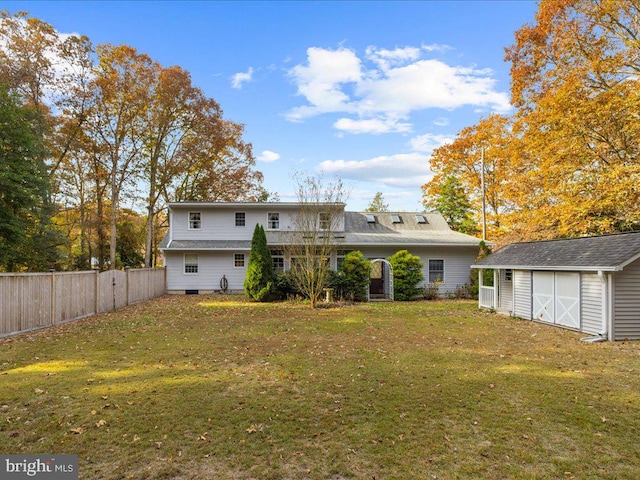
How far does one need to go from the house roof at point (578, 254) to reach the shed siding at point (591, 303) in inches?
19.6

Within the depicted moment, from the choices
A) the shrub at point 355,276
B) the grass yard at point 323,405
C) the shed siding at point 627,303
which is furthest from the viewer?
the shrub at point 355,276

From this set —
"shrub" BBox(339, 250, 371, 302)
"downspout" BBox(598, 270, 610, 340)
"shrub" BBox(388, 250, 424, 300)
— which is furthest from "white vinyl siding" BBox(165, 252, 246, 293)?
"downspout" BBox(598, 270, 610, 340)

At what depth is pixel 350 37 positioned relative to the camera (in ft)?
45.1

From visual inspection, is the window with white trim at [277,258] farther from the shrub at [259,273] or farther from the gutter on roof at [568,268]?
the gutter on roof at [568,268]

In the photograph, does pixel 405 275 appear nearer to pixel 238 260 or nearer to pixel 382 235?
pixel 382 235

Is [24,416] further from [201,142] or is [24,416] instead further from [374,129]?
[201,142]

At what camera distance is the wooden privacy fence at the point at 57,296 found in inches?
350

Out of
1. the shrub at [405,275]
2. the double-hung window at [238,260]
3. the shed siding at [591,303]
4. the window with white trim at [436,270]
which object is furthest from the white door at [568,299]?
the double-hung window at [238,260]

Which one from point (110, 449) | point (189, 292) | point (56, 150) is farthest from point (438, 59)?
point (56, 150)

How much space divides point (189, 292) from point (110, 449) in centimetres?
1779

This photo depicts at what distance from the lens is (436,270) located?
1984 centimetres

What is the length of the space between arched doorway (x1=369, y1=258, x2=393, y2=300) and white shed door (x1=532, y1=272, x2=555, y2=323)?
23.1 feet

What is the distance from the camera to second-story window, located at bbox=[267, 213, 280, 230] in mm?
20984

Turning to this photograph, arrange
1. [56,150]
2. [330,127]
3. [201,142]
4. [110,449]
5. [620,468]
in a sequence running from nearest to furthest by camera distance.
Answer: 1. [620,468]
2. [110,449]
3. [330,127]
4. [56,150]
5. [201,142]
